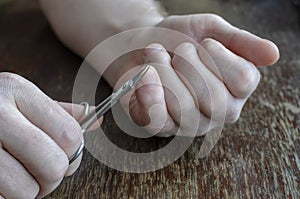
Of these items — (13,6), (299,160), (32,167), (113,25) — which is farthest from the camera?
(13,6)

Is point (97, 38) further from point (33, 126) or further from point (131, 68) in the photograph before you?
point (33, 126)

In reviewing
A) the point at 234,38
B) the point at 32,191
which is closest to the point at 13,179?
the point at 32,191

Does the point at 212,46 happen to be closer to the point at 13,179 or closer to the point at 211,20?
the point at 211,20

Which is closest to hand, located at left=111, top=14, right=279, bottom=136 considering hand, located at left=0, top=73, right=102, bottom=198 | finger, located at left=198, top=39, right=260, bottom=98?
finger, located at left=198, top=39, right=260, bottom=98

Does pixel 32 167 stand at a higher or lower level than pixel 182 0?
higher

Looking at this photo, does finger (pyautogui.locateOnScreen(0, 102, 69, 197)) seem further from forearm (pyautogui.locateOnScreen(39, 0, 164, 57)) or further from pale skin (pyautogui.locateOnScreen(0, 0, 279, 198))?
forearm (pyautogui.locateOnScreen(39, 0, 164, 57))

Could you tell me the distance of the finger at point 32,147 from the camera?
311 mm

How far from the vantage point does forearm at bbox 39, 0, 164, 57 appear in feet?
1.86

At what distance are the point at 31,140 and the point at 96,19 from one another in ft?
1.00

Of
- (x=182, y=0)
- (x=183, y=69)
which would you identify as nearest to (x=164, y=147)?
(x=183, y=69)

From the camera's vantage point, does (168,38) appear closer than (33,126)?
No

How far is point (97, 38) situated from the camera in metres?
0.58

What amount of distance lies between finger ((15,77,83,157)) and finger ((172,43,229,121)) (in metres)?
0.14

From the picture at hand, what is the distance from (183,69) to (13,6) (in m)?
0.42
